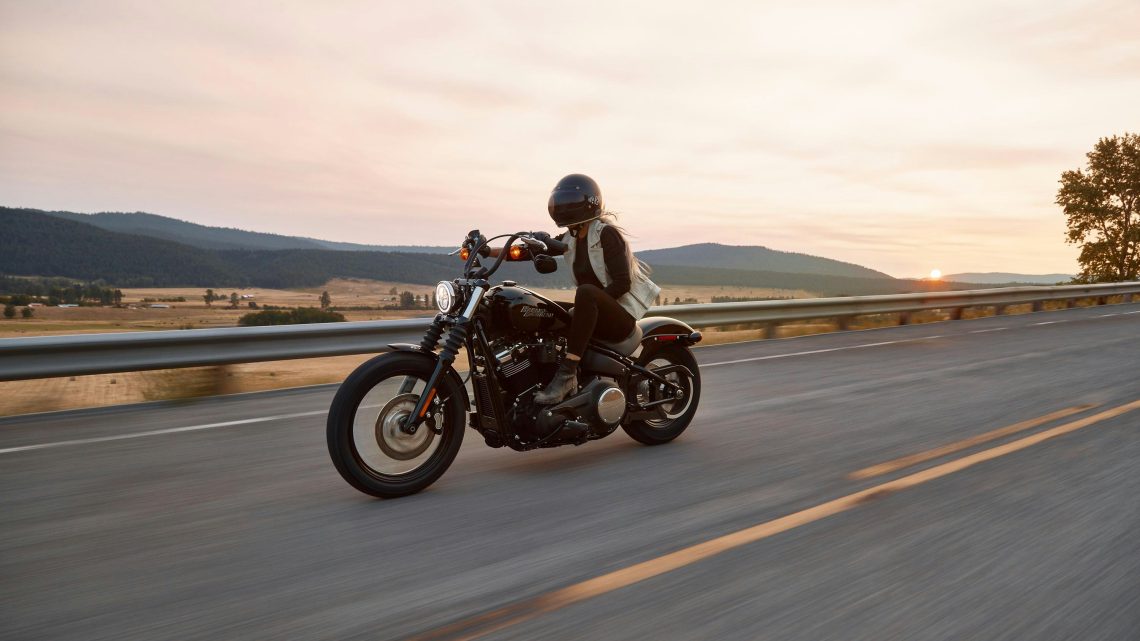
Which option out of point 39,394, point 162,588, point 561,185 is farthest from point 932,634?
point 39,394

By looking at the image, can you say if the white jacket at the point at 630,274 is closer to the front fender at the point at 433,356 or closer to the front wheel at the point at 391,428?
the front fender at the point at 433,356

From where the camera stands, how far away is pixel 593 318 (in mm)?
5375

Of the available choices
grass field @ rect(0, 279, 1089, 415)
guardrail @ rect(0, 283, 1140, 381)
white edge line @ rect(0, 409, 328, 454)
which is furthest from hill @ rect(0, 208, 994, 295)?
white edge line @ rect(0, 409, 328, 454)

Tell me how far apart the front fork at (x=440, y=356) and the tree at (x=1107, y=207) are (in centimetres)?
5389

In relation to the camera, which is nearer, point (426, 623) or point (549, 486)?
point (426, 623)

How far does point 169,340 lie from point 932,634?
23.1 ft

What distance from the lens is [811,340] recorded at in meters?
14.1

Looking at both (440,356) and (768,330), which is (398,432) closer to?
(440,356)

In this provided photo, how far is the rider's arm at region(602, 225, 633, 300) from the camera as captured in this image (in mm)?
5531

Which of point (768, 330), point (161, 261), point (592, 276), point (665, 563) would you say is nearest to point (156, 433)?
point (592, 276)

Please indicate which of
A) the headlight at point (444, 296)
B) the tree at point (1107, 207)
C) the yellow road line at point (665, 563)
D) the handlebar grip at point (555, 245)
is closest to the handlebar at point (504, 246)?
the handlebar grip at point (555, 245)

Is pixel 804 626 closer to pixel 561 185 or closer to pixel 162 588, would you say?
pixel 162 588

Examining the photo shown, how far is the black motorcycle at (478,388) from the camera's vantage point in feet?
14.7

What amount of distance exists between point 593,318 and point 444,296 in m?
1.12
